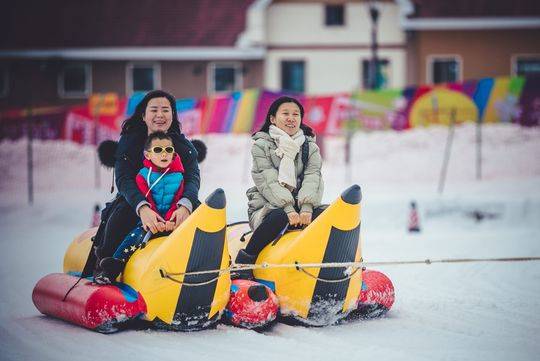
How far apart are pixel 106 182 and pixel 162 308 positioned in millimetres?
14370

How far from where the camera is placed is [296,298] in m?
6.85

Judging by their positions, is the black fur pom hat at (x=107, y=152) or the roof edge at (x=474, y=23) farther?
the roof edge at (x=474, y=23)

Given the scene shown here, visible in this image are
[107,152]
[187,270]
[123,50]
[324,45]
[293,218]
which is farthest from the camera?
[324,45]

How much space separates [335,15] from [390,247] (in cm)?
2251

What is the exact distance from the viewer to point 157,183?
275 inches

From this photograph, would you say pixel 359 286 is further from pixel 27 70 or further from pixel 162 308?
pixel 27 70

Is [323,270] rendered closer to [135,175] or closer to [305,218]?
[305,218]

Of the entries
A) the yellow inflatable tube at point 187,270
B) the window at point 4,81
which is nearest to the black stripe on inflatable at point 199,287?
the yellow inflatable tube at point 187,270

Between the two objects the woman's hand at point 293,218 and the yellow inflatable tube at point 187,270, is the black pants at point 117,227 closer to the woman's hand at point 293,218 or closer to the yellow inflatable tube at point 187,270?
the yellow inflatable tube at point 187,270

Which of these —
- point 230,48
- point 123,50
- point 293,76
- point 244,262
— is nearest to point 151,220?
point 244,262

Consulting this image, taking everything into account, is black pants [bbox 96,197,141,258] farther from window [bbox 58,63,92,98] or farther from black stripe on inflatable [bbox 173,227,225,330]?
window [bbox 58,63,92,98]

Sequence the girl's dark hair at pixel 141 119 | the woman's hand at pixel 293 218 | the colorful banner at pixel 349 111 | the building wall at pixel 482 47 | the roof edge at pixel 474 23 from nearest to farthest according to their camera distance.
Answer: the woman's hand at pixel 293 218, the girl's dark hair at pixel 141 119, the colorful banner at pixel 349 111, the roof edge at pixel 474 23, the building wall at pixel 482 47

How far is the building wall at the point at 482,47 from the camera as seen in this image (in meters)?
31.5

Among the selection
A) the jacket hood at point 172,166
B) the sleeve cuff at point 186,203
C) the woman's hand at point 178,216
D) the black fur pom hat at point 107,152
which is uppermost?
the black fur pom hat at point 107,152
